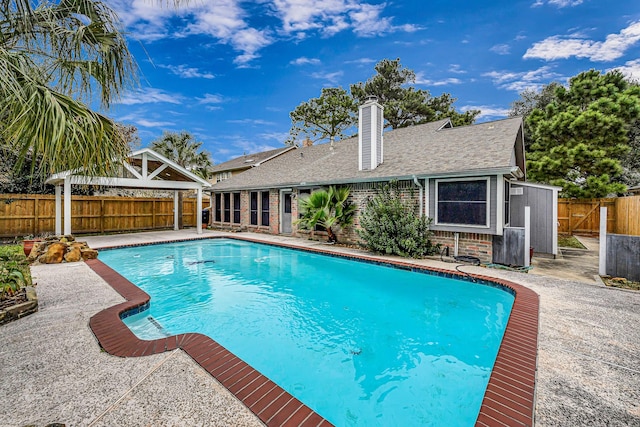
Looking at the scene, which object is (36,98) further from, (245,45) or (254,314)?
(245,45)

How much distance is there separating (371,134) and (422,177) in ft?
10.4

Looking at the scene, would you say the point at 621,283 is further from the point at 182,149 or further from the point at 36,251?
the point at 182,149

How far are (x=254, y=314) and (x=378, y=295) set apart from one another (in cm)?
271

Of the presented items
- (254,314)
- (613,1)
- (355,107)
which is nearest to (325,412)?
(254,314)

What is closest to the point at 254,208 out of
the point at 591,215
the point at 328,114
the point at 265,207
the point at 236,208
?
the point at 265,207

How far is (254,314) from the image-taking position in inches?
220

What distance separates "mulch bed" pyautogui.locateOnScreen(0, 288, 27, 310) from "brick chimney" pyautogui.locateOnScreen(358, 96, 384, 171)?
10.0m

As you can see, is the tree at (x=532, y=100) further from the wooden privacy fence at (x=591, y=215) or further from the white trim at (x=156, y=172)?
the white trim at (x=156, y=172)

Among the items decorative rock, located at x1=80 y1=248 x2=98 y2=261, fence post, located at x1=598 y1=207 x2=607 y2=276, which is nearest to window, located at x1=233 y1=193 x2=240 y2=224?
decorative rock, located at x1=80 y1=248 x2=98 y2=261

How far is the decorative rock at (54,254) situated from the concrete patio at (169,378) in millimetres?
4521

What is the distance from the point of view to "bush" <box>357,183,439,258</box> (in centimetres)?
927

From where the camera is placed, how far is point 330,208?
11.6 metres

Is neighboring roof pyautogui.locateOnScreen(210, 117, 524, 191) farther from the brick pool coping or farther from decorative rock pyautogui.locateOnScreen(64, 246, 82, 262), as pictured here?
decorative rock pyautogui.locateOnScreen(64, 246, 82, 262)

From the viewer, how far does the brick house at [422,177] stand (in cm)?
834
